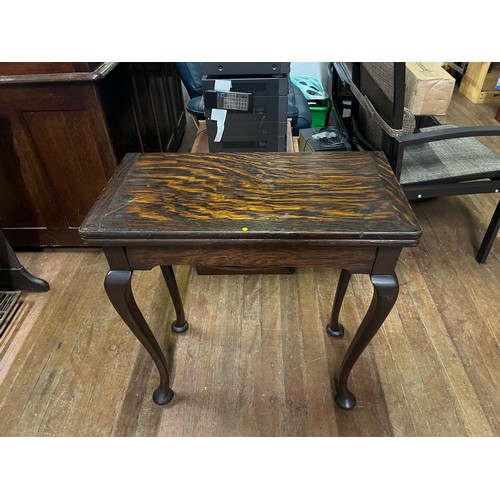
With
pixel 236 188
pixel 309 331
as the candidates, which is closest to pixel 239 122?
pixel 236 188

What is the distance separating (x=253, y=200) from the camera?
907mm

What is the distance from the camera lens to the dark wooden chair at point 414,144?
141 cm

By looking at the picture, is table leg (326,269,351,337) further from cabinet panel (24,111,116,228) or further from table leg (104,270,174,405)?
cabinet panel (24,111,116,228)

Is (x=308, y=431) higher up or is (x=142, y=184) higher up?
(x=142, y=184)

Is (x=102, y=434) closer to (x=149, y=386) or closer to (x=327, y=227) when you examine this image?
(x=149, y=386)

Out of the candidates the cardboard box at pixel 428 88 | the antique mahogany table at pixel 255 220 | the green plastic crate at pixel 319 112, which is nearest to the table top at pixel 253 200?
the antique mahogany table at pixel 255 220

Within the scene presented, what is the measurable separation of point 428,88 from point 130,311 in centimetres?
190

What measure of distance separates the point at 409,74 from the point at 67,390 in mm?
2224

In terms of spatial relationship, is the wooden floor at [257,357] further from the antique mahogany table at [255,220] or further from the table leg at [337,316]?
the antique mahogany table at [255,220]

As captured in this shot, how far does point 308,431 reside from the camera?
1195 mm

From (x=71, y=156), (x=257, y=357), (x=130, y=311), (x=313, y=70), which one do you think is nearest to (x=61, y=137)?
(x=71, y=156)

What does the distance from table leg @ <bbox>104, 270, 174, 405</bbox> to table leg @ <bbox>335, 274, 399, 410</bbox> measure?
59cm

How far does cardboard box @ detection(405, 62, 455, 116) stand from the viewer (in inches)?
75.4

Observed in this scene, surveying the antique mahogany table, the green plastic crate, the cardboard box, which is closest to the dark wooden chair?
the cardboard box
